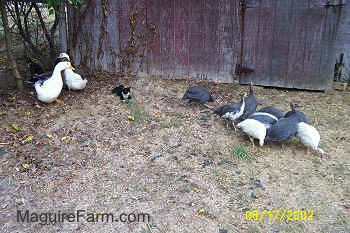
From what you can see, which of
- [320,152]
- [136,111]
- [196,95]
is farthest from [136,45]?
[320,152]

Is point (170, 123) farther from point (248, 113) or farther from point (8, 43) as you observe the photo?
point (8, 43)

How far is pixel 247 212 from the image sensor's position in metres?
3.02

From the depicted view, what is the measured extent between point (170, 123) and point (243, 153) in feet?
3.70

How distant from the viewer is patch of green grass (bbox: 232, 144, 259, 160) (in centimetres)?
383

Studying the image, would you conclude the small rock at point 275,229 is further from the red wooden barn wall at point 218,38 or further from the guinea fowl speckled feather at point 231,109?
the red wooden barn wall at point 218,38

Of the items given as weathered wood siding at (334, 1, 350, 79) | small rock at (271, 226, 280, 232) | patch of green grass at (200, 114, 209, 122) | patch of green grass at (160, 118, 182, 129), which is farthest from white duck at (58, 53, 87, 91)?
weathered wood siding at (334, 1, 350, 79)

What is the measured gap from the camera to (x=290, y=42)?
535 centimetres

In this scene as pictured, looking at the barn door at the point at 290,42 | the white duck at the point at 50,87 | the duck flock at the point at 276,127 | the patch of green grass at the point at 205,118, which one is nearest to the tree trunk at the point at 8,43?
the white duck at the point at 50,87

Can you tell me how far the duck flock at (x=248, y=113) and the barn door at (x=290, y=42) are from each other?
3.73 ft

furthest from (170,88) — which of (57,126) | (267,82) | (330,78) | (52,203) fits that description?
(52,203)

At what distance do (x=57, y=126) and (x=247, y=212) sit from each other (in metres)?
2.65

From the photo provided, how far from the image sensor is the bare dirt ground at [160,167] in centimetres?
297

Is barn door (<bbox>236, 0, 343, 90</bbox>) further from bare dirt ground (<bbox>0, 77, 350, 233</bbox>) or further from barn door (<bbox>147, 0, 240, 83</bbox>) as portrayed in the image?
bare dirt ground (<bbox>0, 77, 350, 233</bbox>)
